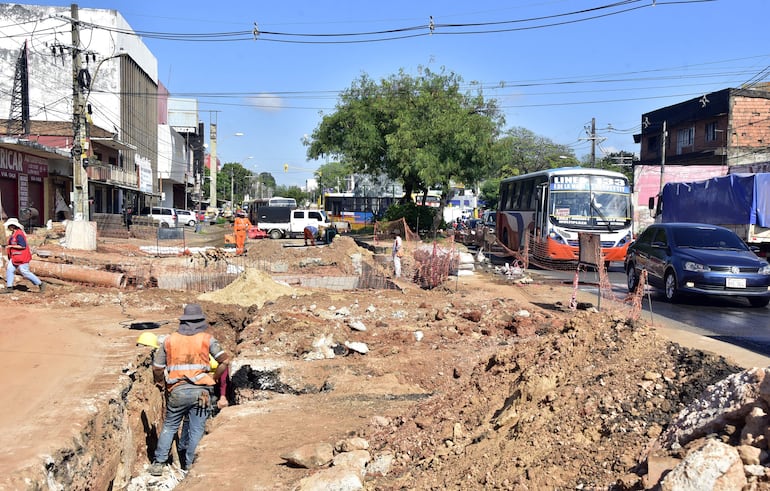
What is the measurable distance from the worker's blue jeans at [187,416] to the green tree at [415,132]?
19342 mm

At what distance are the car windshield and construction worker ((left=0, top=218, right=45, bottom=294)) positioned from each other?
43.5ft

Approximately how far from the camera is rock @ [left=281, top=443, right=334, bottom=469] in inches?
208

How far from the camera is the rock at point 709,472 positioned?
308cm

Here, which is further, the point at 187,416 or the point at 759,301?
the point at 759,301

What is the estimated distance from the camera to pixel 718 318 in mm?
11578

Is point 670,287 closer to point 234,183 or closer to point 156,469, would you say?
point 156,469

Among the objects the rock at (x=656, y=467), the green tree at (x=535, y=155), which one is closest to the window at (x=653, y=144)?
the green tree at (x=535, y=155)

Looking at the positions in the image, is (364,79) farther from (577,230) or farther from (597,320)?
(597,320)

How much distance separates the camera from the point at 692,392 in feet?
15.2

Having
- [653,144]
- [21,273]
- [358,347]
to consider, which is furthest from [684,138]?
[21,273]

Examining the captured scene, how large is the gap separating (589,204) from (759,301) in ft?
25.3

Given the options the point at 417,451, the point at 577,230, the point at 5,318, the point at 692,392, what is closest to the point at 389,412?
the point at 417,451

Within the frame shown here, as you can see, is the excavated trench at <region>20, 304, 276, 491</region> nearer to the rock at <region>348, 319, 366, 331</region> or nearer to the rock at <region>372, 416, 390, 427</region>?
the rock at <region>372, 416, 390, 427</region>

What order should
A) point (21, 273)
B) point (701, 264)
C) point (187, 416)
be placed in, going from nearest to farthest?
point (187, 416)
point (701, 264)
point (21, 273)
